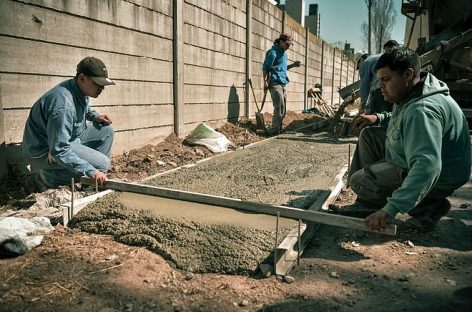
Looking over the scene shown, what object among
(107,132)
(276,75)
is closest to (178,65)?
(107,132)

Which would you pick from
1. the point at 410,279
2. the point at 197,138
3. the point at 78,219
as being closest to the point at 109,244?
the point at 78,219

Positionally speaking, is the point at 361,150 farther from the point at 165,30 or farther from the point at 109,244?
the point at 165,30

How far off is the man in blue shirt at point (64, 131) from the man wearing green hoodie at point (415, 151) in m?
1.96

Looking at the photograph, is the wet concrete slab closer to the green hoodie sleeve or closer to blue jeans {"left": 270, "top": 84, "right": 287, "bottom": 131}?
the green hoodie sleeve

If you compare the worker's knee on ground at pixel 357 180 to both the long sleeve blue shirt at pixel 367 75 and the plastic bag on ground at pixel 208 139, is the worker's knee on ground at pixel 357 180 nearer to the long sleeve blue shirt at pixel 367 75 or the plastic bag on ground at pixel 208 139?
the long sleeve blue shirt at pixel 367 75

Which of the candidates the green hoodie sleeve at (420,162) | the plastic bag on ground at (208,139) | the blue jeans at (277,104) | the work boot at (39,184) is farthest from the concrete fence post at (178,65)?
the green hoodie sleeve at (420,162)

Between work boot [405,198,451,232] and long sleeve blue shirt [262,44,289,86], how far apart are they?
536 centimetres

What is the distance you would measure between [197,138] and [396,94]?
154 inches

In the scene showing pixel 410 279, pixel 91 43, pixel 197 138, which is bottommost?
pixel 410 279

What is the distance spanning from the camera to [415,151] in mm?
2109

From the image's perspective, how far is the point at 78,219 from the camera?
8.90 feet

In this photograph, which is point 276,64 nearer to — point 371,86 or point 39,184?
point 371,86

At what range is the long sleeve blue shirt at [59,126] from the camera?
2844 millimetres

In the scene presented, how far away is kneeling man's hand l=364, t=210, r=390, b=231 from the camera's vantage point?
207cm
